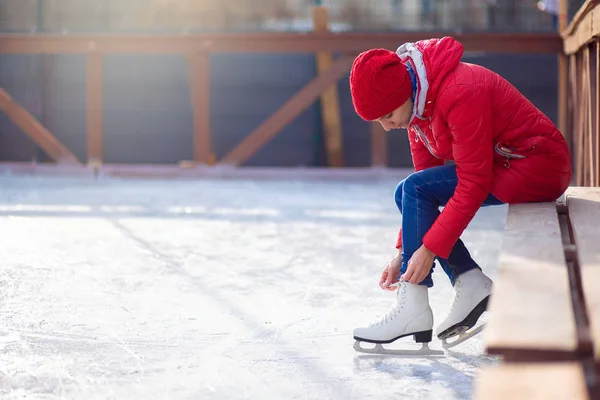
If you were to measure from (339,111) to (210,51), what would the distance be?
1.36m

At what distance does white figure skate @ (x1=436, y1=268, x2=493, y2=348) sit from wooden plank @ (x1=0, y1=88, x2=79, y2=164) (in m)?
6.06

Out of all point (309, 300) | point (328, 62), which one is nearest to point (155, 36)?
point (328, 62)

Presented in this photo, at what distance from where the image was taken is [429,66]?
2033 mm

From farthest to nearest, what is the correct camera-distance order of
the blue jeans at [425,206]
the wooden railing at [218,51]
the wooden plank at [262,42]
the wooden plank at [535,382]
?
the wooden railing at [218,51]
the wooden plank at [262,42]
the blue jeans at [425,206]
the wooden plank at [535,382]

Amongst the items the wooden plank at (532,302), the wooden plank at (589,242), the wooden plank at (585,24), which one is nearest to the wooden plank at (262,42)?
the wooden plank at (585,24)

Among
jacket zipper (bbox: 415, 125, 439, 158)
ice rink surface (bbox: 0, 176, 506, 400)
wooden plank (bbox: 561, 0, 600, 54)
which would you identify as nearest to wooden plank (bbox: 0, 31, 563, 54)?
wooden plank (bbox: 561, 0, 600, 54)

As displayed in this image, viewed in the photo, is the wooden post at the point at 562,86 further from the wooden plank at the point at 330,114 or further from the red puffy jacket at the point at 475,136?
the red puffy jacket at the point at 475,136

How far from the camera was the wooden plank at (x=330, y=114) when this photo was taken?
786 cm

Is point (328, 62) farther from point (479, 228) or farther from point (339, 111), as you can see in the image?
point (479, 228)

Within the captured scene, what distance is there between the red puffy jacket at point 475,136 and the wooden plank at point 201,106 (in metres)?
5.56

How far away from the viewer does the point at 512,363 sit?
1.12 metres

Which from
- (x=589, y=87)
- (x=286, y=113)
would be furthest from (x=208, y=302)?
(x=286, y=113)

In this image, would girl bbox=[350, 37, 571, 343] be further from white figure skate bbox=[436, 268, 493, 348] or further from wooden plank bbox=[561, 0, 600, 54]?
wooden plank bbox=[561, 0, 600, 54]

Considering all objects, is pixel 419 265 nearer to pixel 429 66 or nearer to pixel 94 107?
pixel 429 66
